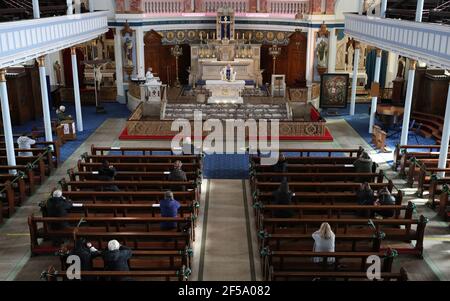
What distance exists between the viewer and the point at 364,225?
38.3 ft

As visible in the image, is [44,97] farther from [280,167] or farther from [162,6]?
[162,6]

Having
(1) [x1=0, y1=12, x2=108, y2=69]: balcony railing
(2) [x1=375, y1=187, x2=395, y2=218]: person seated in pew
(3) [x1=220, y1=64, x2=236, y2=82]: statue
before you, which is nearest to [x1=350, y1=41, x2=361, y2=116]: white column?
(3) [x1=220, y1=64, x2=236, y2=82]: statue

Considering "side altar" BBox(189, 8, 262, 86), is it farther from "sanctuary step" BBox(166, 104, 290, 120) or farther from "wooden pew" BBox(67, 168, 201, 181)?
"wooden pew" BBox(67, 168, 201, 181)

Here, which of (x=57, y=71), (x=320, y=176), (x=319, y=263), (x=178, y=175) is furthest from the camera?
(x=57, y=71)

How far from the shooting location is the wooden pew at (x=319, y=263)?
9312mm

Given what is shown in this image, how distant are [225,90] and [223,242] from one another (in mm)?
13309

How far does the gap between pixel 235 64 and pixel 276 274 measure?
1897cm

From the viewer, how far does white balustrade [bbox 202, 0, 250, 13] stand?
27969 millimetres

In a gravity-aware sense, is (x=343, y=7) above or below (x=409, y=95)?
above

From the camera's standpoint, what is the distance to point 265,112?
22469 millimetres

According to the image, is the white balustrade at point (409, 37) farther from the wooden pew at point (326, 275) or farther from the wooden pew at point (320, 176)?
the wooden pew at point (326, 275)

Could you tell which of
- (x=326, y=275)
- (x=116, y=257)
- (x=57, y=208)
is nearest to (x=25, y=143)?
(x=57, y=208)
